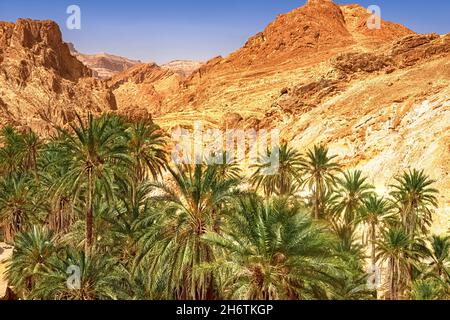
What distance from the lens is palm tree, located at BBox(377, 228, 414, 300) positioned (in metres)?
26.6

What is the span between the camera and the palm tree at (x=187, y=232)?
18.3 m

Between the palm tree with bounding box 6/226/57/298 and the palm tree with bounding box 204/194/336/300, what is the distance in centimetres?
Answer: 1341

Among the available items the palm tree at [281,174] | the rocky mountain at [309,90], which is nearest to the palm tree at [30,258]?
the palm tree at [281,174]

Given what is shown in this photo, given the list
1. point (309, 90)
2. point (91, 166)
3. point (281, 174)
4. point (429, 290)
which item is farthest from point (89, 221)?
point (309, 90)

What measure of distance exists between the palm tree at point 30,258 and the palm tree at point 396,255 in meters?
17.2

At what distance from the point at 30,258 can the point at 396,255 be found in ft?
60.7

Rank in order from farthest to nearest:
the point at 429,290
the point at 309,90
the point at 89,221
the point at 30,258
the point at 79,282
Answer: the point at 309,90 < the point at 30,258 < the point at 89,221 < the point at 79,282 < the point at 429,290

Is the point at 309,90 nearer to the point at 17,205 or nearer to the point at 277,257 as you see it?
the point at 17,205

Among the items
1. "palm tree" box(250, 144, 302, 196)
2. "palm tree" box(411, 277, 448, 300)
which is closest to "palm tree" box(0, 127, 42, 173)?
"palm tree" box(250, 144, 302, 196)

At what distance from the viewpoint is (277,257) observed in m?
15.1

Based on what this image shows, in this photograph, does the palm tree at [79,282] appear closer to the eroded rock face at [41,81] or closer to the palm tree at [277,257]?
the palm tree at [277,257]

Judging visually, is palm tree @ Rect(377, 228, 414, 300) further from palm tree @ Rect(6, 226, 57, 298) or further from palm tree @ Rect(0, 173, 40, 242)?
palm tree @ Rect(0, 173, 40, 242)
